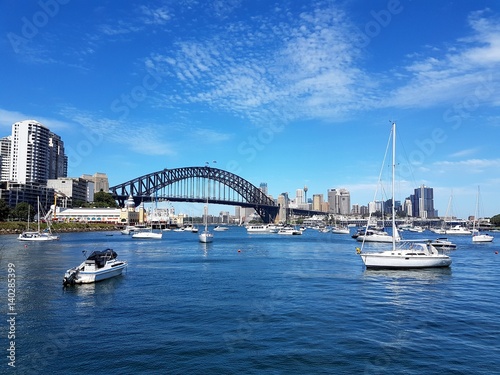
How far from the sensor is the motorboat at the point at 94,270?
3025 centimetres

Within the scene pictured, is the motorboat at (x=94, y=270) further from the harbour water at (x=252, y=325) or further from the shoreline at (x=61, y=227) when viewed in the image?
the shoreline at (x=61, y=227)

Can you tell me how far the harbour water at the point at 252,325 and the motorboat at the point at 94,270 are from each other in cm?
85

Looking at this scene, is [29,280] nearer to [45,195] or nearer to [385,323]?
[385,323]

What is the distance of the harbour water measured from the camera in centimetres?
1479

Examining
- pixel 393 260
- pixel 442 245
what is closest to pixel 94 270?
pixel 393 260

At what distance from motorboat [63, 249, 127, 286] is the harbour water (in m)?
0.85

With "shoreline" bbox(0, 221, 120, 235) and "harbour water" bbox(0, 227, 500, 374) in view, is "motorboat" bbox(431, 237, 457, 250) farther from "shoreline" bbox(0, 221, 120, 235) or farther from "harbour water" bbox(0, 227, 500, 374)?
"shoreline" bbox(0, 221, 120, 235)

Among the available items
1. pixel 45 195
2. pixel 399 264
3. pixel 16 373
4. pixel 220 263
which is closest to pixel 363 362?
pixel 16 373

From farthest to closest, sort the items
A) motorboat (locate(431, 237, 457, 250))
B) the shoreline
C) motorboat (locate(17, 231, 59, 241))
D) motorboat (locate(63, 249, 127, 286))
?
the shoreline < motorboat (locate(17, 231, 59, 241)) < motorboat (locate(431, 237, 457, 250)) < motorboat (locate(63, 249, 127, 286))

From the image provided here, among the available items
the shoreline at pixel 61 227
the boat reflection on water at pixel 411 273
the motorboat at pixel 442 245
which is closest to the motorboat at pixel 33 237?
the shoreline at pixel 61 227

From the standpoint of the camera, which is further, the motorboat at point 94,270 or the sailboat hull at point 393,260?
the sailboat hull at point 393,260

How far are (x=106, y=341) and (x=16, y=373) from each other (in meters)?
3.88

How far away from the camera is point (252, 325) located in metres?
19.8

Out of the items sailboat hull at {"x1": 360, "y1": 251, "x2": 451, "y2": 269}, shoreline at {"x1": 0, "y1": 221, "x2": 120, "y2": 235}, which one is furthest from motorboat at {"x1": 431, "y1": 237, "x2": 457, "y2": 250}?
shoreline at {"x1": 0, "y1": 221, "x2": 120, "y2": 235}
